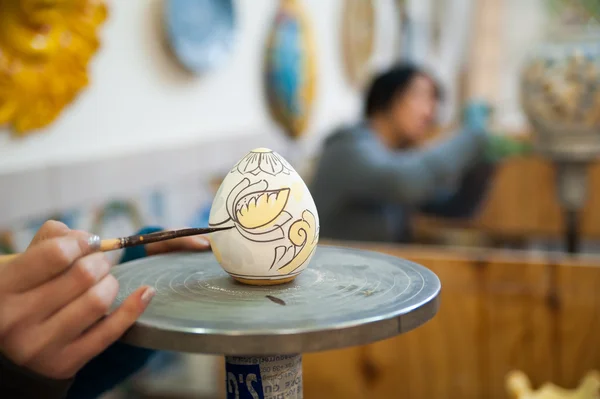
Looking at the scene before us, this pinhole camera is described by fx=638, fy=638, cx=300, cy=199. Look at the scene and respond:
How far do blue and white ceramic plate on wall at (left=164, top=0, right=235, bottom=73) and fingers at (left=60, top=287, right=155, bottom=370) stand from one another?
1506mm

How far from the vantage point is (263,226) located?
80 centimetres

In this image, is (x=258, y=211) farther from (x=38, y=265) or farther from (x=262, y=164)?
(x=38, y=265)

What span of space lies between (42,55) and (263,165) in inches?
35.1

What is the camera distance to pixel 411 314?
0.68 meters

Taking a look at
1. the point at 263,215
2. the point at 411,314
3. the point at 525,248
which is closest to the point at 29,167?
the point at 263,215

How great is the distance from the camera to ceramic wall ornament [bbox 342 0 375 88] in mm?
3678

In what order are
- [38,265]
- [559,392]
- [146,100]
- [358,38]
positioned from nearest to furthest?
[38,265] < [559,392] < [146,100] < [358,38]

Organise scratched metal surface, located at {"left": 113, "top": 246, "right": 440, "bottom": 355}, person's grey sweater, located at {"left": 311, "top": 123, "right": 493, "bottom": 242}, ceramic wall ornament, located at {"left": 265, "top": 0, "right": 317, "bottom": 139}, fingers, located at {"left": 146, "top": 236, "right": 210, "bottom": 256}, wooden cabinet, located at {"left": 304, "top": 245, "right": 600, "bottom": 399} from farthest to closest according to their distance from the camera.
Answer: ceramic wall ornament, located at {"left": 265, "top": 0, "right": 317, "bottom": 139}, person's grey sweater, located at {"left": 311, "top": 123, "right": 493, "bottom": 242}, wooden cabinet, located at {"left": 304, "top": 245, "right": 600, "bottom": 399}, fingers, located at {"left": 146, "top": 236, "right": 210, "bottom": 256}, scratched metal surface, located at {"left": 113, "top": 246, "right": 440, "bottom": 355}

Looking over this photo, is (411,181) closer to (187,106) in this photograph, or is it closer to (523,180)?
(187,106)

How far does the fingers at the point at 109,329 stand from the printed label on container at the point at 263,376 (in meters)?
0.18

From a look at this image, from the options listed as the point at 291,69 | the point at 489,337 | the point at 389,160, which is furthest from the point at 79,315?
the point at 291,69

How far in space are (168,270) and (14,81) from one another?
2.67 ft

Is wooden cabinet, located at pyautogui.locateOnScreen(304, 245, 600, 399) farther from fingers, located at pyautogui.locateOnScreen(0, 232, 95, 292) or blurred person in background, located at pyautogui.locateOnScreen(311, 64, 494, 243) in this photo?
fingers, located at pyautogui.locateOnScreen(0, 232, 95, 292)

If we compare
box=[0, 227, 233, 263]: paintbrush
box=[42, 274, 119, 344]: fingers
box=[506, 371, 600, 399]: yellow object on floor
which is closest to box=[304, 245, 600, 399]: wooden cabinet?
box=[506, 371, 600, 399]: yellow object on floor
